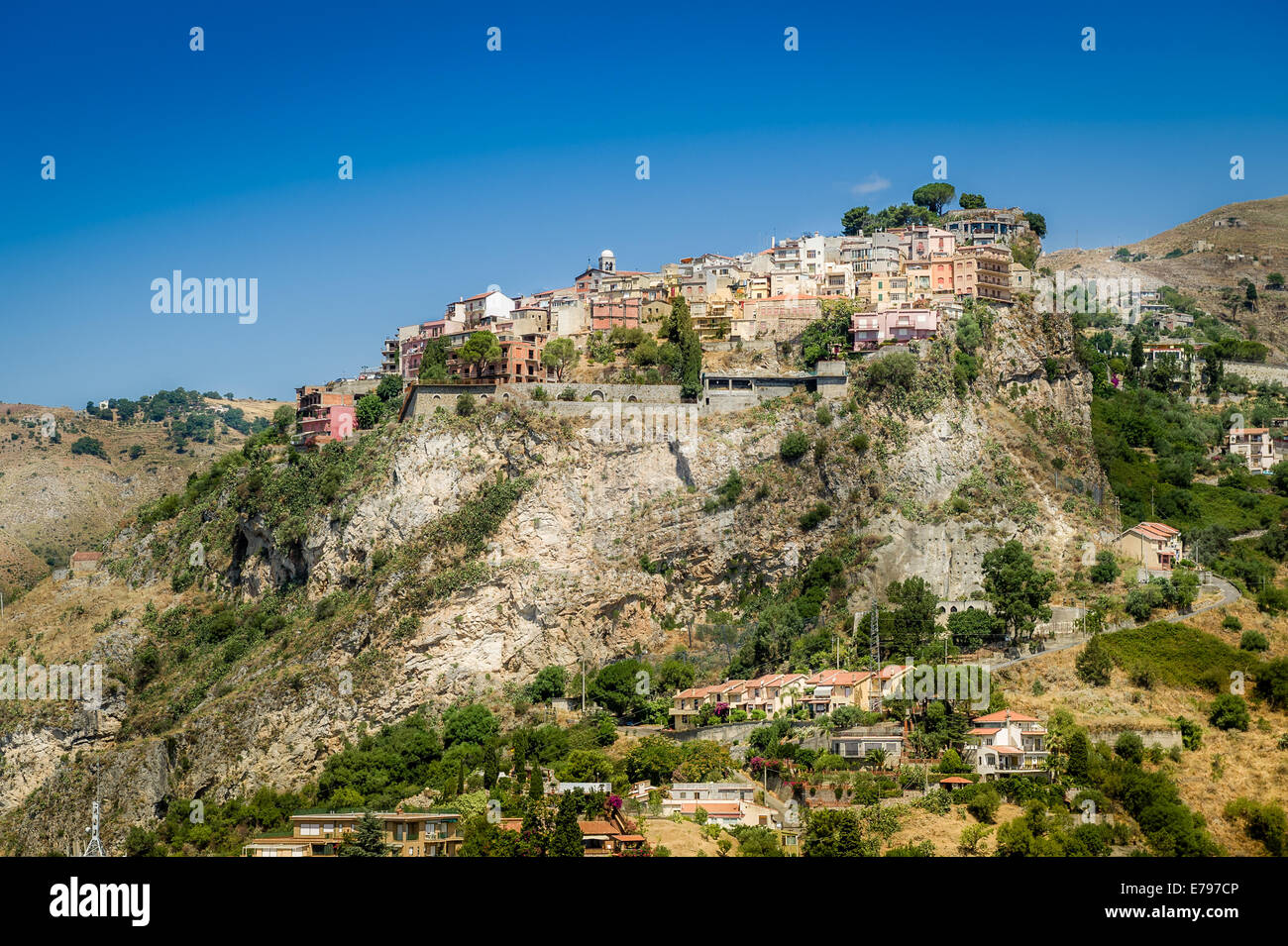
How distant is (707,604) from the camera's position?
4644cm

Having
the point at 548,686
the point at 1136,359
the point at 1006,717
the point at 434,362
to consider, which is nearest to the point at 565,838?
the point at 1006,717

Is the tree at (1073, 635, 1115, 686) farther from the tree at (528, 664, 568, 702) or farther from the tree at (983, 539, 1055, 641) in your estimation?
the tree at (528, 664, 568, 702)

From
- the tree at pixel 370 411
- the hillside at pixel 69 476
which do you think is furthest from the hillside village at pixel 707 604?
the hillside at pixel 69 476

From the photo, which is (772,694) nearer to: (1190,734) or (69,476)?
(1190,734)

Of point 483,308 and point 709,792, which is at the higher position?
point 483,308

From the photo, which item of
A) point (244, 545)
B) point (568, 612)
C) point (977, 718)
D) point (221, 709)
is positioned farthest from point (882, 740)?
point (244, 545)

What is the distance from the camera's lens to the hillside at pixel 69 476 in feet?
312

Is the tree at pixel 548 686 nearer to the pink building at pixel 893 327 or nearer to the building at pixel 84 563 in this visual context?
the pink building at pixel 893 327

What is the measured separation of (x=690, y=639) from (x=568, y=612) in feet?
13.5

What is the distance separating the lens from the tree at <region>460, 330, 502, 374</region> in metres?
51.8

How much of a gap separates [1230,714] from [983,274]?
23921 mm

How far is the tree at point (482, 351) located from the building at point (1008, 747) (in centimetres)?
2365

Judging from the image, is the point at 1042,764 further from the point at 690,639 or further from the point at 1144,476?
the point at 1144,476
